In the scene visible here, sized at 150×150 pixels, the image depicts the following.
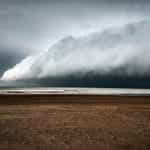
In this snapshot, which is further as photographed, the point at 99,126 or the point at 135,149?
the point at 99,126

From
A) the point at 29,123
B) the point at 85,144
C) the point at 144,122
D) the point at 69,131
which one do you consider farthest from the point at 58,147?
the point at 144,122

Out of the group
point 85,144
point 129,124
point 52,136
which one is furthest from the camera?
point 129,124

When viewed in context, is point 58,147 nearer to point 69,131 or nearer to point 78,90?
point 69,131

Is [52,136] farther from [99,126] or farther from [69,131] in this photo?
[99,126]

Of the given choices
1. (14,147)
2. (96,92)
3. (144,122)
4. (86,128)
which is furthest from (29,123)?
(96,92)

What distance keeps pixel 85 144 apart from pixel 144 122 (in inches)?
59.2

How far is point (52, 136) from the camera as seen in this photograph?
2.94 metres

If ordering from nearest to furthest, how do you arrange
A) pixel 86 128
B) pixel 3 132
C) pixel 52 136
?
pixel 52 136
pixel 3 132
pixel 86 128

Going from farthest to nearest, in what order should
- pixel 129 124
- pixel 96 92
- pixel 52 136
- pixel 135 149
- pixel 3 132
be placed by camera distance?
pixel 96 92
pixel 129 124
pixel 3 132
pixel 52 136
pixel 135 149

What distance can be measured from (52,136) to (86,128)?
61 cm

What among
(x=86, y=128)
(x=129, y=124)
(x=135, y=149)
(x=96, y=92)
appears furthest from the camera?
(x=96, y=92)

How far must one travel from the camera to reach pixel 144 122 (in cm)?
381

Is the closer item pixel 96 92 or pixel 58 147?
pixel 58 147

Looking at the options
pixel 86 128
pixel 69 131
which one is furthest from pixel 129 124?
pixel 69 131
